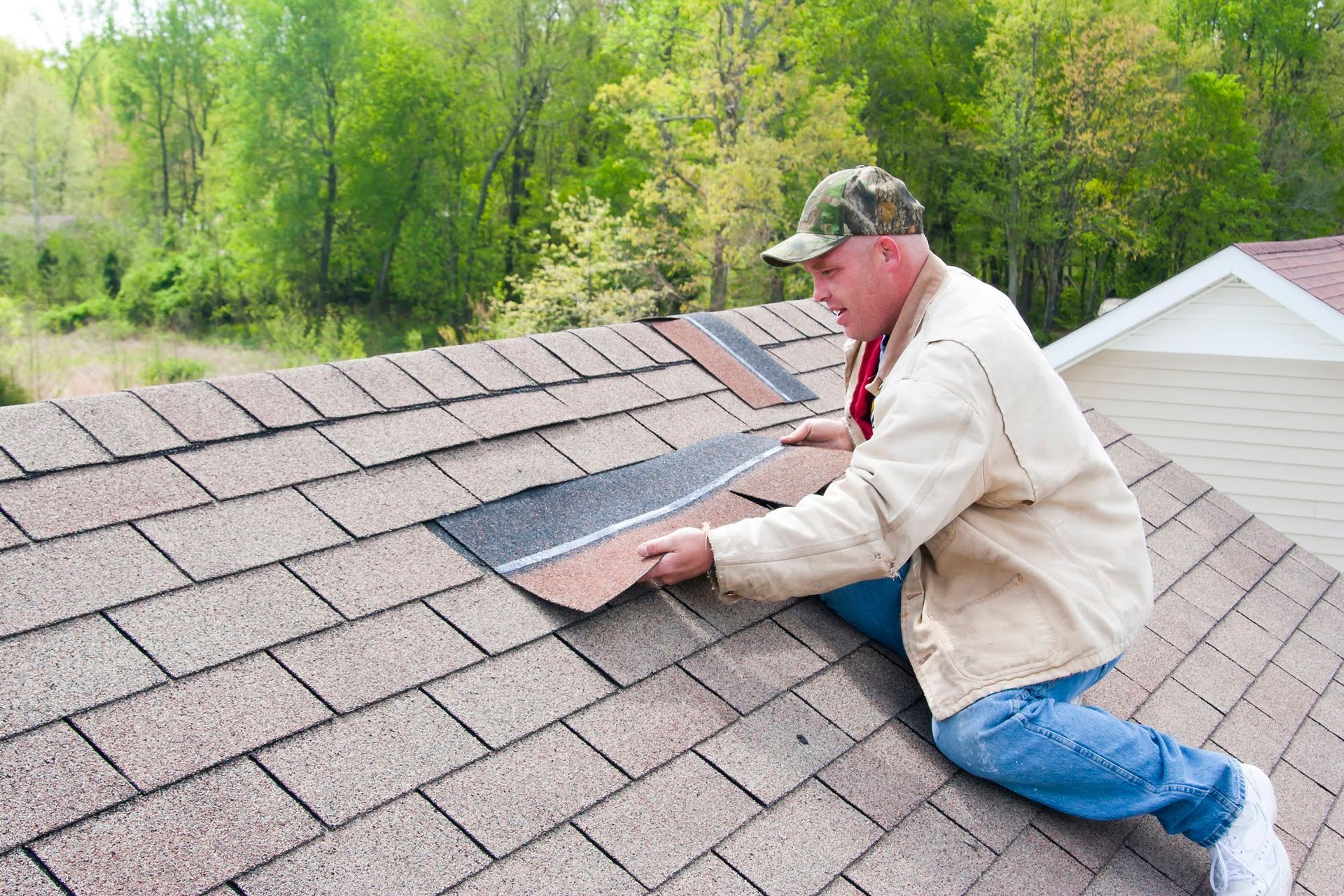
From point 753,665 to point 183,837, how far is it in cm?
129

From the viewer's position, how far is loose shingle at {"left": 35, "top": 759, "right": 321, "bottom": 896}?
1.59 meters

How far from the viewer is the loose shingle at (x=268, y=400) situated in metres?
2.81

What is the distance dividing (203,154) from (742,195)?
1093 inches

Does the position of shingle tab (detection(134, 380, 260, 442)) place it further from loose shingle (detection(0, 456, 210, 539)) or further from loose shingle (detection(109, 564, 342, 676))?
loose shingle (detection(109, 564, 342, 676))

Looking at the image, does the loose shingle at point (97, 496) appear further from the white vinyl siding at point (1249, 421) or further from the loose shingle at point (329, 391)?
the white vinyl siding at point (1249, 421)

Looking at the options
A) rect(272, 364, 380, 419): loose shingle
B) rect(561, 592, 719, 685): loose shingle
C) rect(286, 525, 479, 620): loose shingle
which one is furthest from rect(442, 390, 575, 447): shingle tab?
rect(561, 592, 719, 685): loose shingle

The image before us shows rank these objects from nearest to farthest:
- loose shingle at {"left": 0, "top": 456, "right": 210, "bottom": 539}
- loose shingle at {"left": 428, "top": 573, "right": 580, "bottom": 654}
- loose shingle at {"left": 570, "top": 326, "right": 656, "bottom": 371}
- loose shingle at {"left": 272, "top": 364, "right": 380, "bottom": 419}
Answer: loose shingle at {"left": 0, "top": 456, "right": 210, "bottom": 539}, loose shingle at {"left": 428, "top": 573, "right": 580, "bottom": 654}, loose shingle at {"left": 272, "top": 364, "right": 380, "bottom": 419}, loose shingle at {"left": 570, "top": 326, "right": 656, "bottom": 371}

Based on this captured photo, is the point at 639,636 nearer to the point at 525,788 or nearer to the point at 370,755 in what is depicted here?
the point at 525,788

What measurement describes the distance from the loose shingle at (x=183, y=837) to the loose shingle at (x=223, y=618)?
0.97ft

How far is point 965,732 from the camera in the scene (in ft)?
8.13

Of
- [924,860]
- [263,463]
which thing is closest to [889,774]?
[924,860]

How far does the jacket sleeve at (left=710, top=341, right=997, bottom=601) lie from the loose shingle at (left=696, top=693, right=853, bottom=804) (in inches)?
10.8

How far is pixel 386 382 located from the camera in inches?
124

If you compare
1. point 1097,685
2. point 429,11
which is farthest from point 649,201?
point 1097,685
